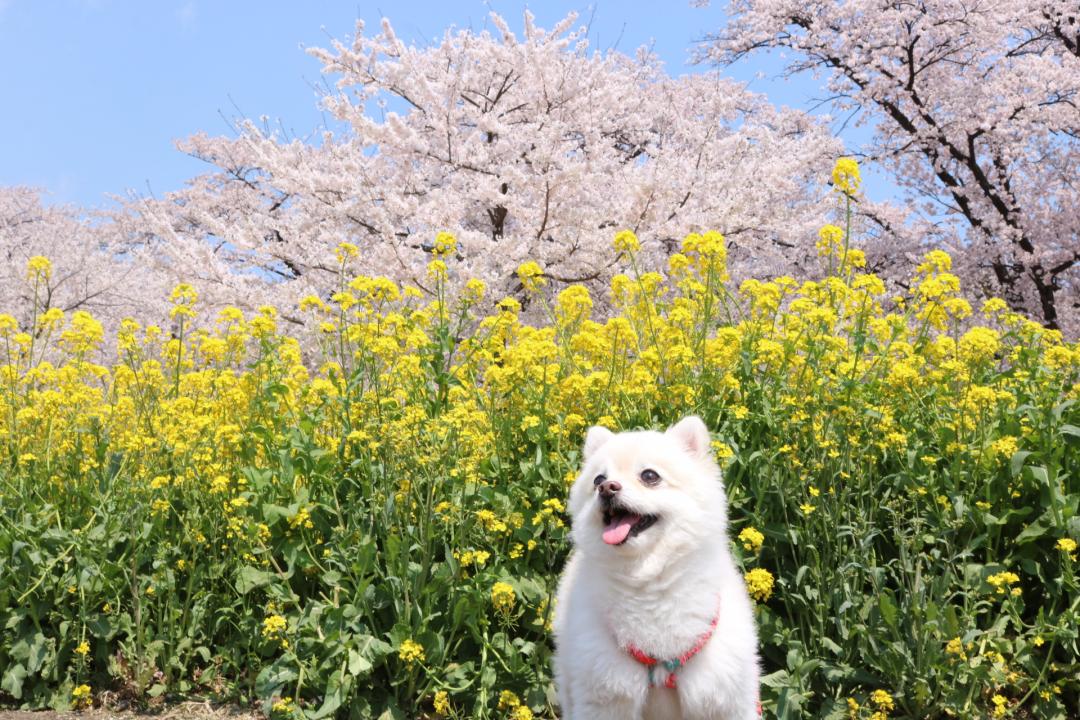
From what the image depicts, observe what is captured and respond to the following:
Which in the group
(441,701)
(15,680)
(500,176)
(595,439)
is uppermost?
(500,176)

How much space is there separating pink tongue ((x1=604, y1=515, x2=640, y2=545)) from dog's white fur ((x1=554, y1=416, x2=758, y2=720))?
0.11 ft

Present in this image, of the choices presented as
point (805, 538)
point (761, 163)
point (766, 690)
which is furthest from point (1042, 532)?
point (761, 163)

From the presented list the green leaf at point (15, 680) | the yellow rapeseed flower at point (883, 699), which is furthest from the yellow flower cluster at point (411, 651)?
the green leaf at point (15, 680)

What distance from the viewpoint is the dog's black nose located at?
258 cm

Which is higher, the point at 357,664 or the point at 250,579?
the point at 250,579

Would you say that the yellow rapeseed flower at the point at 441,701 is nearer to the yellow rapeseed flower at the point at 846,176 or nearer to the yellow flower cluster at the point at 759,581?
the yellow flower cluster at the point at 759,581

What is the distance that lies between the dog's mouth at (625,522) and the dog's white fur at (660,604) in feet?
0.06

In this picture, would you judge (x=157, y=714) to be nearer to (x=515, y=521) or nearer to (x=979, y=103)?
(x=515, y=521)

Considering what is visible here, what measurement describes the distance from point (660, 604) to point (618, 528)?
30 centimetres

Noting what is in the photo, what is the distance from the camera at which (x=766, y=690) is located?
368 cm

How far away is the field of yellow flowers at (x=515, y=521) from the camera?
3.65 meters

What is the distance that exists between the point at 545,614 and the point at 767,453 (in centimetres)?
115

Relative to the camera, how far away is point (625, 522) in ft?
8.70

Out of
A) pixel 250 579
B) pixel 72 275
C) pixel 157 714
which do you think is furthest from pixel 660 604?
pixel 72 275
